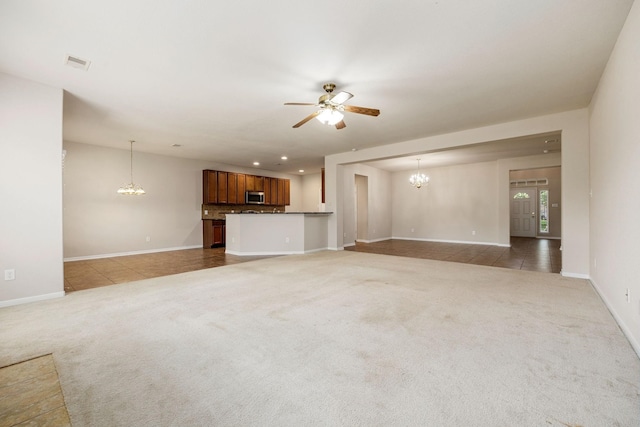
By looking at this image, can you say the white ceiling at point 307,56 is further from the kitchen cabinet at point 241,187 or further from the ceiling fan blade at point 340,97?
the kitchen cabinet at point 241,187

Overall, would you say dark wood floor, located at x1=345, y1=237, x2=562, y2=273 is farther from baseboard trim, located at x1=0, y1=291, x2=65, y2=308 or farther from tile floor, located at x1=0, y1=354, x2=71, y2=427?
baseboard trim, located at x1=0, y1=291, x2=65, y2=308

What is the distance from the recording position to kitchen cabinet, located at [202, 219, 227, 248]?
841cm

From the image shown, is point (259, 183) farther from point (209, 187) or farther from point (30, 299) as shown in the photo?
point (30, 299)

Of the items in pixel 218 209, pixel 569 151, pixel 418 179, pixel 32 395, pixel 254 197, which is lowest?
pixel 32 395

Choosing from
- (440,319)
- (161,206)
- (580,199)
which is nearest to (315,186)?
(161,206)

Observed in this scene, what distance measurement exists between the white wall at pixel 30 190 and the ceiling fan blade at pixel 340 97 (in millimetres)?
3495

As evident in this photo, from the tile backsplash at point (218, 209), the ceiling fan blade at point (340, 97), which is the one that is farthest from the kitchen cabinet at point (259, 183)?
the ceiling fan blade at point (340, 97)

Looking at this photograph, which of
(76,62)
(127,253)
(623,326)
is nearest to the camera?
(623,326)

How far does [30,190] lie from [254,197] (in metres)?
6.29

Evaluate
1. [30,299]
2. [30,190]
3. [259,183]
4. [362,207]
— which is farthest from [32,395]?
[362,207]

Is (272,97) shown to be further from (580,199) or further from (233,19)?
(580,199)

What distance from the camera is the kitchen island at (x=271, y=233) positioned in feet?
22.8

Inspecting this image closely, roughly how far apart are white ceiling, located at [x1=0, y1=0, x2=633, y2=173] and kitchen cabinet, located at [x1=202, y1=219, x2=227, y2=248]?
405 cm

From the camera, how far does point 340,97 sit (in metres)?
3.10
